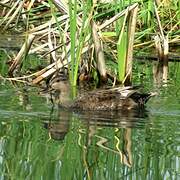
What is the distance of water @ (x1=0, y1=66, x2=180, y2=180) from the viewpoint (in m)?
5.80

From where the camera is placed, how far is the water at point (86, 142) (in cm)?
580

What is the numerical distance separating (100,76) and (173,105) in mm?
1277

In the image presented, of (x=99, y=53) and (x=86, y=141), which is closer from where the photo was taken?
(x=86, y=141)

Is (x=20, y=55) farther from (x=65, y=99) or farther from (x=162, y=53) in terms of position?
(x=162, y=53)

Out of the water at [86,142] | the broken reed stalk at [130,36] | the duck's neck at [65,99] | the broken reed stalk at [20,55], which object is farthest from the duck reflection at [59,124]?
the broken reed stalk at [20,55]

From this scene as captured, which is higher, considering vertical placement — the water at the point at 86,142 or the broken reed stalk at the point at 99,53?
the broken reed stalk at the point at 99,53

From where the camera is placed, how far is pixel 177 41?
1228 centimetres

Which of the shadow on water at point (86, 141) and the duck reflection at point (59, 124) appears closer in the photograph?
the shadow on water at point (86, 141)

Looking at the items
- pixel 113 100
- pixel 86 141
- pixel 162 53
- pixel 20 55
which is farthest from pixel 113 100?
pixel 162 53

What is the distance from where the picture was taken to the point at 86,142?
6680 mm

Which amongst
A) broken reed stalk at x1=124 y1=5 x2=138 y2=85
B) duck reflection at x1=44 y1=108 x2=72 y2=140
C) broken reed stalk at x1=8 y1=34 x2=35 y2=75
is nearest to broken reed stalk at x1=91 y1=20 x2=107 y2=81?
broken reed stalk at x1=124 y1=5 x2=138 y2=85

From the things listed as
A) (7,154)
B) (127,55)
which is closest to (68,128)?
(7,154)

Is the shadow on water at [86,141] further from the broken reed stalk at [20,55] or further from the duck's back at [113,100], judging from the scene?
the broken reed stalk at [20,55]

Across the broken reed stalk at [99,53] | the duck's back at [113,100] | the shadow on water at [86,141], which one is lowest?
the shadow on water at [86,141]
